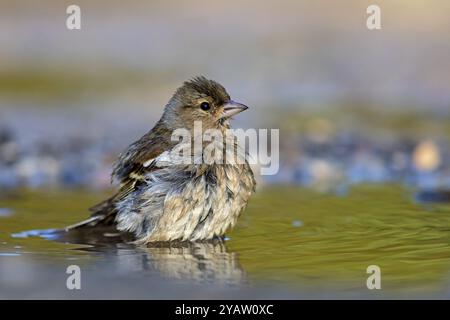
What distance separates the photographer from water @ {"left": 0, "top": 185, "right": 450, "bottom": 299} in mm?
5293

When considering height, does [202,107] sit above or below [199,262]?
above

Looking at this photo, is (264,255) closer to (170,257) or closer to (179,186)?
(170,257)

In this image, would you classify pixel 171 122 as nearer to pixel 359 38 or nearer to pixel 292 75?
pixel 292 75

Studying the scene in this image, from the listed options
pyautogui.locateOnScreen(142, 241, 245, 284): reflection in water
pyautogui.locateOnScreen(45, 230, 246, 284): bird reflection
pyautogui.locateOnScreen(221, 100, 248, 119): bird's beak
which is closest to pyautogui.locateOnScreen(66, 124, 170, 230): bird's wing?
pyautogui.locateOnScreen(45, 230, 246, 284): bird reflection

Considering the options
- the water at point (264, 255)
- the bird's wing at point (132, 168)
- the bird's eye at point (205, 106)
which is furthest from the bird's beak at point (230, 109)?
the water at point (264, 255)

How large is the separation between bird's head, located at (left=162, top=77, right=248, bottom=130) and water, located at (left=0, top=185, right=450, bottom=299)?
0.90 m

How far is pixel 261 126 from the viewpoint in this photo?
12.8m

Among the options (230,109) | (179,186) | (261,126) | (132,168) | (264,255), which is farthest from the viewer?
(261,126)

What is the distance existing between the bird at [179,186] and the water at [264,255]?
0.57 ft

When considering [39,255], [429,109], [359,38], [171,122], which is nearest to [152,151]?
[171,122]

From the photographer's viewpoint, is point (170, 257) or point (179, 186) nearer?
point (170, 257)

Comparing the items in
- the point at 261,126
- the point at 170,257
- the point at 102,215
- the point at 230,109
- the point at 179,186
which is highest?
the point at 230,109

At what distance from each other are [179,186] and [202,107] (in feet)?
3.26

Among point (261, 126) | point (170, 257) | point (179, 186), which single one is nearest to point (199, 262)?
point (170, 257)
